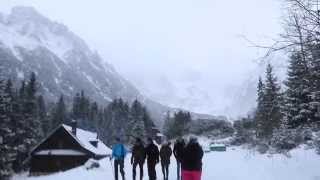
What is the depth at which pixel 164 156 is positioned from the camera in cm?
2028

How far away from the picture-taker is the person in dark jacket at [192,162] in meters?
13.8

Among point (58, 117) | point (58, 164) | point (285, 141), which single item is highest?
point (58, 117)

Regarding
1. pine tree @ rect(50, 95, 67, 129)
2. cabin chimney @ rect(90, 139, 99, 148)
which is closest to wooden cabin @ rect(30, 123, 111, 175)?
cabin chimney @ rect(90, 139, 99, 148)

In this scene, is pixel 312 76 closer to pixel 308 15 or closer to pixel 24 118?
pixel 308 15

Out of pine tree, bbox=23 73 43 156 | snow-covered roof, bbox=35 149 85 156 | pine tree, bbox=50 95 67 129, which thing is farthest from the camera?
pine tree, bbox=50 95 67 129

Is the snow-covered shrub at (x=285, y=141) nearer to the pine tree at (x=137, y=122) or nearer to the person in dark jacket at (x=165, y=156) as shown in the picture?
the person in dark jacket at (x=165, y=156)

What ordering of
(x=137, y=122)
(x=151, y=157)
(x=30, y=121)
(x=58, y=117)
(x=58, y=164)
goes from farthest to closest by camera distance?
(x=137, y=122) < (x=58, y=117) < (x=30, y=121) < (x=58, y=164) < (x=151, y=157)

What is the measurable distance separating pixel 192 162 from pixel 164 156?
655 centimetres

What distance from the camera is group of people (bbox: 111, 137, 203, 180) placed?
13.8 meters

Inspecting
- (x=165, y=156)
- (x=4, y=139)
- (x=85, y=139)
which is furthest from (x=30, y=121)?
(x=165, y=156)

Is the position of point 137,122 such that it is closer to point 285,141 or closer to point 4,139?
point 4,139

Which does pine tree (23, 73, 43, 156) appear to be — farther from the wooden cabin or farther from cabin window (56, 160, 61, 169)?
cabin window (56, 160, 61, 169)

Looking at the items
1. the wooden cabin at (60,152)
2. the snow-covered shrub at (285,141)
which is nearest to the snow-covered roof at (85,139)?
the wooden cabin at (60,152)

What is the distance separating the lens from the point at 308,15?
10.6 metres
